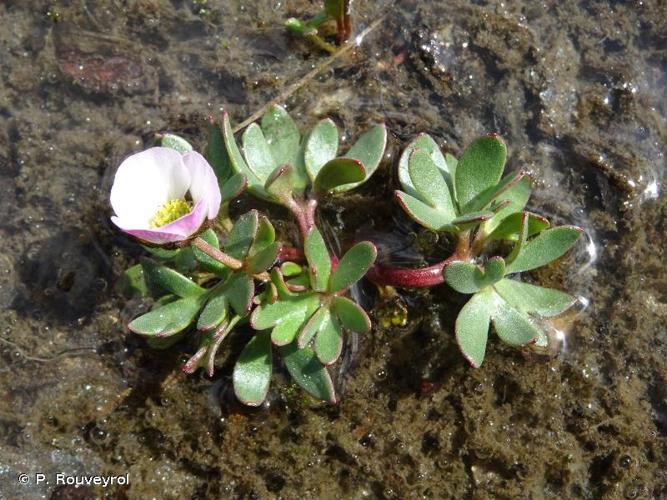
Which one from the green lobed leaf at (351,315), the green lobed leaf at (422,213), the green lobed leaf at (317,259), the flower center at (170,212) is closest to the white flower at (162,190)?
the flower center at (170,212)

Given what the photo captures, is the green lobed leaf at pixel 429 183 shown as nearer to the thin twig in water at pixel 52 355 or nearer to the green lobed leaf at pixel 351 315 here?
the green lobed leaf at pixel 351 315

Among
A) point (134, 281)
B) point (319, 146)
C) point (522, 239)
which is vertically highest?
Result: point (522, 239)

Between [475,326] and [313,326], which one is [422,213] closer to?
[475,326]

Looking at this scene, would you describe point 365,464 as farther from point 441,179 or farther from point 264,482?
point 441,179

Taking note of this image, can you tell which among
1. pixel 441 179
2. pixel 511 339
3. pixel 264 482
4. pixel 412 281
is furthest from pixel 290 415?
pixel 441 179

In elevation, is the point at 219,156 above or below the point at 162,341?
above

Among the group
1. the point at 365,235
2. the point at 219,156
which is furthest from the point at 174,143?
the point at 365,235
